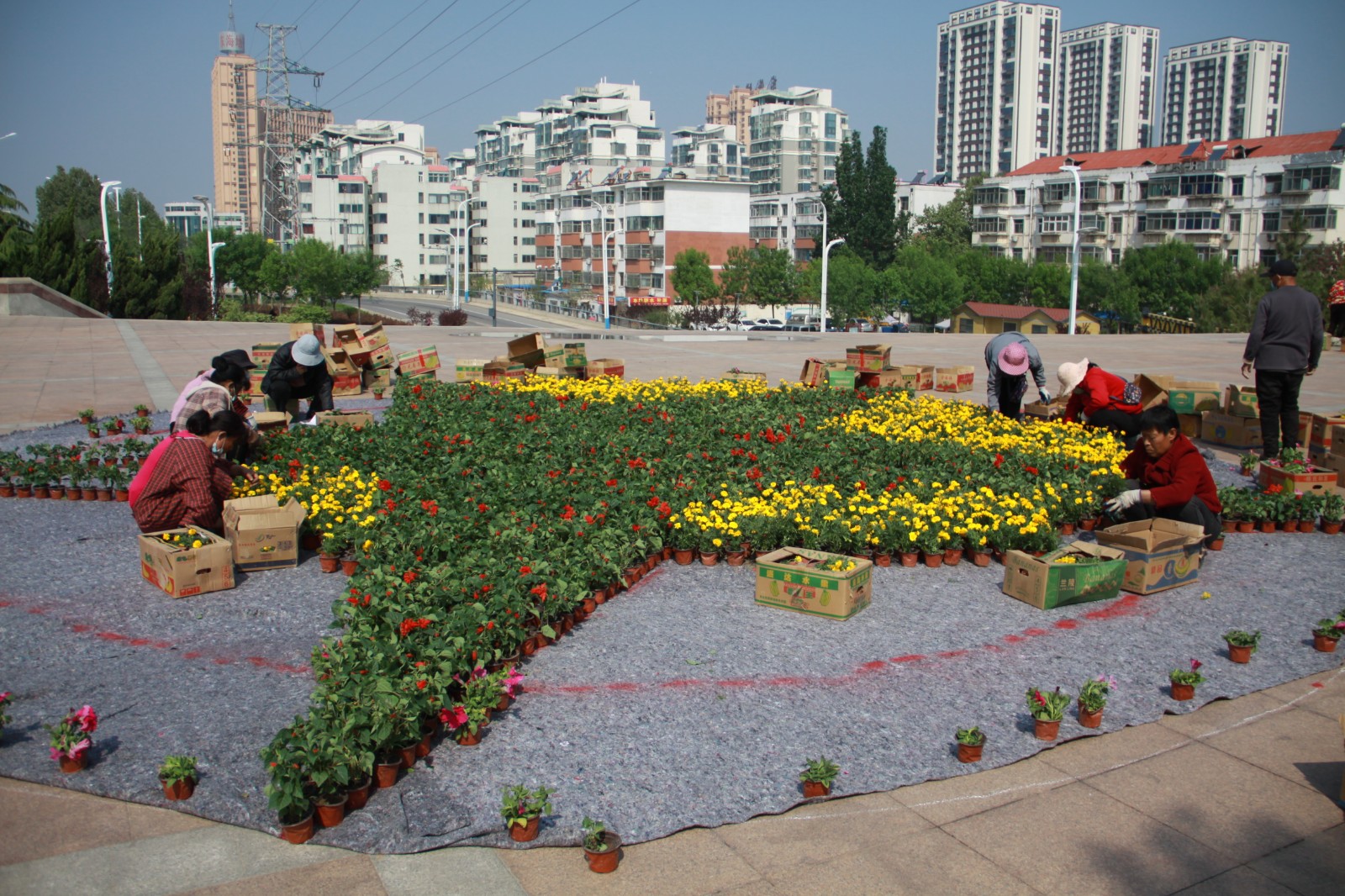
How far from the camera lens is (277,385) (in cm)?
1291

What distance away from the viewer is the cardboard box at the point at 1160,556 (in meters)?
7.05

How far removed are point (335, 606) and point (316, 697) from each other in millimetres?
1047

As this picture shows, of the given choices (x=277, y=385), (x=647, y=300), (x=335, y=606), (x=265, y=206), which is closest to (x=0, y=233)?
(x=277, y=385)

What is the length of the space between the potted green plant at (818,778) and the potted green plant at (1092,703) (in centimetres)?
143

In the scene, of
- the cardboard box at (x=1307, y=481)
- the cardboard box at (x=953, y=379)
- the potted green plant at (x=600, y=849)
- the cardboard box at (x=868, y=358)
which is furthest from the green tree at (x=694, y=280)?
the potted green plant at (x=600, y=849)

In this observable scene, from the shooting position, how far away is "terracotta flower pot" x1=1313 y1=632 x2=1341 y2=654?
6.14 metres

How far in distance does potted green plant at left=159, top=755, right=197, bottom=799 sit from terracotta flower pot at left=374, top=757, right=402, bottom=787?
0.78 metres

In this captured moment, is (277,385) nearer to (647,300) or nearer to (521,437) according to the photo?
(521,437)

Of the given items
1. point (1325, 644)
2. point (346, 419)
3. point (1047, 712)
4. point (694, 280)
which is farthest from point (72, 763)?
point (694, 280)

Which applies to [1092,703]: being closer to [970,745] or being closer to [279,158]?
[970,745]

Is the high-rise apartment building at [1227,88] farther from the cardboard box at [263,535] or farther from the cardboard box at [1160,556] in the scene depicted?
the cardboard box at [263,535]

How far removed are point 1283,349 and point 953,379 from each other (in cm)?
727

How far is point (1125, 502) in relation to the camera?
787 cm

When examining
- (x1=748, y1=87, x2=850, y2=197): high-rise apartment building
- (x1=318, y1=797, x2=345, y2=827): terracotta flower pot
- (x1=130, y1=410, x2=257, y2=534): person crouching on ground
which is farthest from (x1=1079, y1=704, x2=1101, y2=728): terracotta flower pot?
(x1=748, y1=87, x2=850, y2=197): high-rise apartment building
